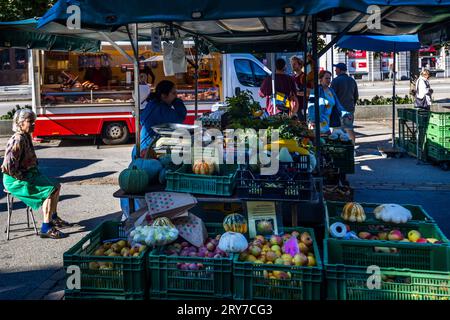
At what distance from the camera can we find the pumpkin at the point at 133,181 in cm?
516

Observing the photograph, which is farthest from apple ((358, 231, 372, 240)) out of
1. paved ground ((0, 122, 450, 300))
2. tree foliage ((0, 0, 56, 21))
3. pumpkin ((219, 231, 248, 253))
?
tree foliage ((0, 0, 56, 21))

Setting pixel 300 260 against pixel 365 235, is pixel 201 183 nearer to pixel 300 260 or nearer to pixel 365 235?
pixel 300 260

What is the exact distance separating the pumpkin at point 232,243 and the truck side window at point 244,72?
1130 cm

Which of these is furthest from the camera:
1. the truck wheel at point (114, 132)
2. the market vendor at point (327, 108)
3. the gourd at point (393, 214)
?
the truck wheel at point (114, 132)

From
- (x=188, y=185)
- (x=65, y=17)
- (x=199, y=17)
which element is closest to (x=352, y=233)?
(x=188, y=185)

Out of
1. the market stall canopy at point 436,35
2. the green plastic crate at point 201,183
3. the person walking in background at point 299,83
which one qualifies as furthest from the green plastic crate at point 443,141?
the green plastic crate at point 201,183

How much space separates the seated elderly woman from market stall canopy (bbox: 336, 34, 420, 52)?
299 inches

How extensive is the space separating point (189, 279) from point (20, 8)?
1177cm

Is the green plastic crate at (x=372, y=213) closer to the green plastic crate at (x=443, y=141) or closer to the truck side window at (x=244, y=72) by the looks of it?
the green plastic crate at (x=443, y=141)

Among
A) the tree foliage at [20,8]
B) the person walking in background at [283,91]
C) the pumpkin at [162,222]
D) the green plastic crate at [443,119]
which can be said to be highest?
the tree foliage at [20,8]

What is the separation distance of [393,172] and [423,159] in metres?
1.06

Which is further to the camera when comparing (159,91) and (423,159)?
(423,159)
